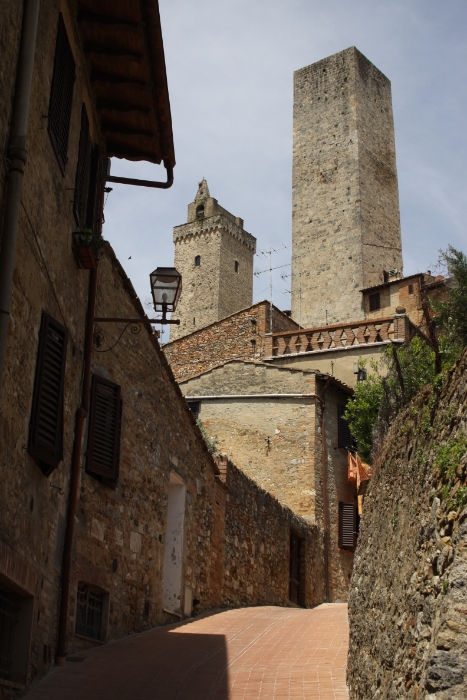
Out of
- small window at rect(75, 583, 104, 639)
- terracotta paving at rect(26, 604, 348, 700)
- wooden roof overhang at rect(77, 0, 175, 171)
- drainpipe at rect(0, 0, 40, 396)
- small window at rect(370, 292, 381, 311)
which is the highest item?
small window at rect(370, 292, 381, 311)

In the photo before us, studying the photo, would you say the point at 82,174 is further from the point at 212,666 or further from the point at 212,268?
the point at 212,268

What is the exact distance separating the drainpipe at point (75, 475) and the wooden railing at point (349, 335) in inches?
654

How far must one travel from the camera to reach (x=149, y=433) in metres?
12.3

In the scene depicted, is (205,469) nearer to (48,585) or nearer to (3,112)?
(48,585)

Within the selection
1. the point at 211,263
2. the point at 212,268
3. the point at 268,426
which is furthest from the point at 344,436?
the point at 211,263

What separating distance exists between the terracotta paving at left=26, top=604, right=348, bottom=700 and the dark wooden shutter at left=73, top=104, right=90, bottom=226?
15.5 feet

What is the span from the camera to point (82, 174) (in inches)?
386

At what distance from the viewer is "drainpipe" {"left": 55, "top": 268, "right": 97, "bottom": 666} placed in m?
8.64

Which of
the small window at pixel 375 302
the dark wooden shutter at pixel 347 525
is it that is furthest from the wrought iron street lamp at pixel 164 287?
the small window at pixel 375 302

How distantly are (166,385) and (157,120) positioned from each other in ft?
14.2

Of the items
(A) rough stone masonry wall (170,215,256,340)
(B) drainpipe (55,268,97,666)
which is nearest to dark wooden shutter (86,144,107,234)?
(B) drainpipe (55,268,97,666)

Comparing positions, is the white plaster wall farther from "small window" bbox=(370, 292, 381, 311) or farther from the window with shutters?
"small window" bbox=(370, 292, 381, 311)

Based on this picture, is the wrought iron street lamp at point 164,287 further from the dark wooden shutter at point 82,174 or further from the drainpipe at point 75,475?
the dark wooden shutter at point 82,174

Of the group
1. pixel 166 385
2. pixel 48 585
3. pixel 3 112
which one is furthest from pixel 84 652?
pixel 3 112
